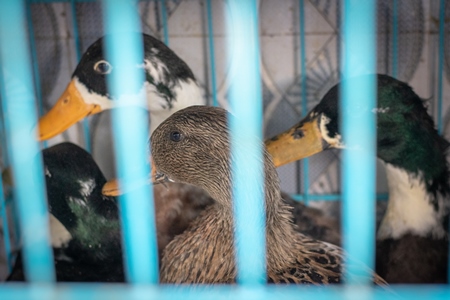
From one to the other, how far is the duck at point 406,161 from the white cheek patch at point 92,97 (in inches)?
12.6

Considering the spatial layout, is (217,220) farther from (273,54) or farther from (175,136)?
(273,54)

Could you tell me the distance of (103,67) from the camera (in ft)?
3.38

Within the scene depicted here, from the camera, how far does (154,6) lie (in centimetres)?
130

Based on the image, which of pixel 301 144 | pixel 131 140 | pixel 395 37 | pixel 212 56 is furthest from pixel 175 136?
pixel 395 37

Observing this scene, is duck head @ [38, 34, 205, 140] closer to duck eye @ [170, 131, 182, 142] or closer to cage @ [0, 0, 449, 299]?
cage @ [0, 0, 449, 299]

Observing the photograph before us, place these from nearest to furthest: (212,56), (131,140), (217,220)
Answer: (131,140)
(217,220)
(212,56)

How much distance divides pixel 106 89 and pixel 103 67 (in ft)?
0.14

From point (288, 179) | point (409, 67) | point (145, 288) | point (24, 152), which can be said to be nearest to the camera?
point (145, 288)

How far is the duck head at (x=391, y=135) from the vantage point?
3.20 feet

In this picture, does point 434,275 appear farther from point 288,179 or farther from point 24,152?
point 24,152

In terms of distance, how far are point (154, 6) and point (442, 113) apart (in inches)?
28.6

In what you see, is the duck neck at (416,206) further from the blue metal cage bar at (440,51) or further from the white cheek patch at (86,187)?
the white cheek patch at (86,187)

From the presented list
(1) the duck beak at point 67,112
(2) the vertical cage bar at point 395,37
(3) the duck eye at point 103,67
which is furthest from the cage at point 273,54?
(3) the duck eye at point 103,67

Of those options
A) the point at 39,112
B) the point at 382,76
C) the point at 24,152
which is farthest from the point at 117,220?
the point at 382,76
